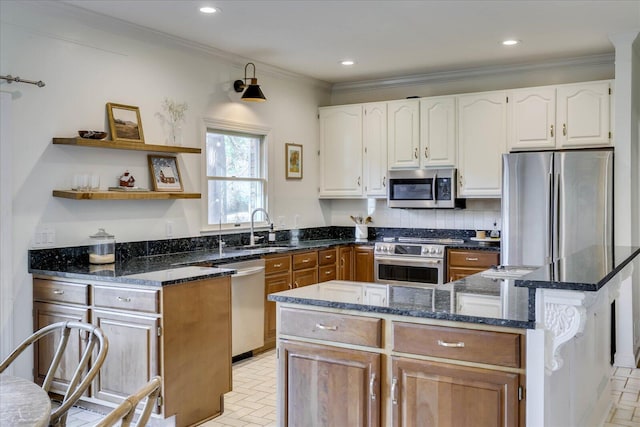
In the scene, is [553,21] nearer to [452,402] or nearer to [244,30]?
[244,30]

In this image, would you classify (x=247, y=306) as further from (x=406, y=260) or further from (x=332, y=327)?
(x=332, y=327)

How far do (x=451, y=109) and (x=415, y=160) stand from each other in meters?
0.63

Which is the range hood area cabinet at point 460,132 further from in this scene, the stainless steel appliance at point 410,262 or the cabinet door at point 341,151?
the stainless steel appliance at point 410,262

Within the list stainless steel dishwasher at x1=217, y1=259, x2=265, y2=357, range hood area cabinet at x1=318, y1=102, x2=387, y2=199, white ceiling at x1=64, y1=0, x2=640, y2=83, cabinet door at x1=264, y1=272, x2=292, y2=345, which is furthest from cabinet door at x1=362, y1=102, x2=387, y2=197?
stainless steel dishwasher at x1=217, y1=259, x2=265, y2=357

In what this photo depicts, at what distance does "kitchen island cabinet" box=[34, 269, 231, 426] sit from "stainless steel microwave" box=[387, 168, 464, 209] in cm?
290

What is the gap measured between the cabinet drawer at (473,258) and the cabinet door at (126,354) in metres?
3.20

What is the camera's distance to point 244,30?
15.1 feet

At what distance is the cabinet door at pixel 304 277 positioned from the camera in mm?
5408

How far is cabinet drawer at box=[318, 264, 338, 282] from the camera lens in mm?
5778

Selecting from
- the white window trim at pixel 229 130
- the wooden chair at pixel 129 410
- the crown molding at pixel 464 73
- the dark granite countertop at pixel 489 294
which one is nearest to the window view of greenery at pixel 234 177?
the white window trim at pixel 229 130

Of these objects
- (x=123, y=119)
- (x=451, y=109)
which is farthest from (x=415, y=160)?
(x=123, y=119)

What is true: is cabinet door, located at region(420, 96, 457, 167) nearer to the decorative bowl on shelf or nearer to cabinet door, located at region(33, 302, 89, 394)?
the decorative bowl on shelf

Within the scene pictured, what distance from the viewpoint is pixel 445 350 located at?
7.45ft

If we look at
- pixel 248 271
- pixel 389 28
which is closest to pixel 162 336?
pixel 248 271
